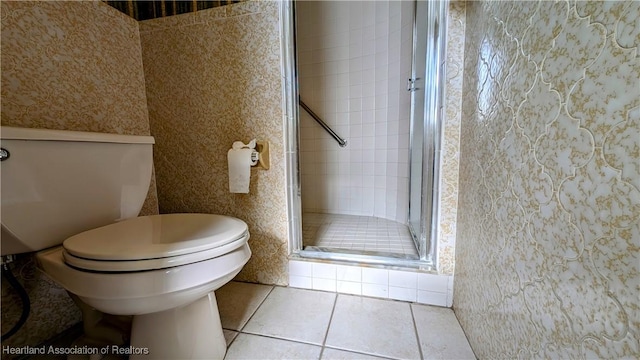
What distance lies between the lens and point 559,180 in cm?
36

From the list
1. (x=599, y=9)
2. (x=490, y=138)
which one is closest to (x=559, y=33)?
(x=599, y=9)

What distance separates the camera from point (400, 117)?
159 centimetres

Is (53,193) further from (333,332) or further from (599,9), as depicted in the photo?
(599,9)

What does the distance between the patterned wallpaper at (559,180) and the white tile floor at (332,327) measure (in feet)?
0.52

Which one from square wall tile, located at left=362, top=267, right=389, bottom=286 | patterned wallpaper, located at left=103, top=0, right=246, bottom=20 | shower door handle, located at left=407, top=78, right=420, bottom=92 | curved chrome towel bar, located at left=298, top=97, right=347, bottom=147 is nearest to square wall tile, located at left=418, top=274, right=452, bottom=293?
square wall tile, located at left=362, top=267, right=389, bottom=286

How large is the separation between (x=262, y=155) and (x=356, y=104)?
1.10 meters

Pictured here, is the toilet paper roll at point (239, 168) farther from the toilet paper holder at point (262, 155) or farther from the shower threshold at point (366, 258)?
the shower threshold at point (366, 258)

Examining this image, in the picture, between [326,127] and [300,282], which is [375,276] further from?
[326,127]

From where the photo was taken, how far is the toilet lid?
46 centimetres

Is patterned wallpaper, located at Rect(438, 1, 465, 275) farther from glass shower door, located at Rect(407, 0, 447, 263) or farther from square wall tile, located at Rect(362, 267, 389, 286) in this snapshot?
square wall tile, located at Rect(362, 267, 389, 286)

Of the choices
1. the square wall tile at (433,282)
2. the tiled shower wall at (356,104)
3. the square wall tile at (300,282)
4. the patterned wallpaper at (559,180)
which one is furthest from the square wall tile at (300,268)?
the tiled shower wall at (356,104)

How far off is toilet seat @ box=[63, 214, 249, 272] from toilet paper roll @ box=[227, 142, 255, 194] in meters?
0.24

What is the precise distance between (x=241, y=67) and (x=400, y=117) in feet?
3.62

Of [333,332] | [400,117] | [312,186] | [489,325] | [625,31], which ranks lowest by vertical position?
[333,332]
